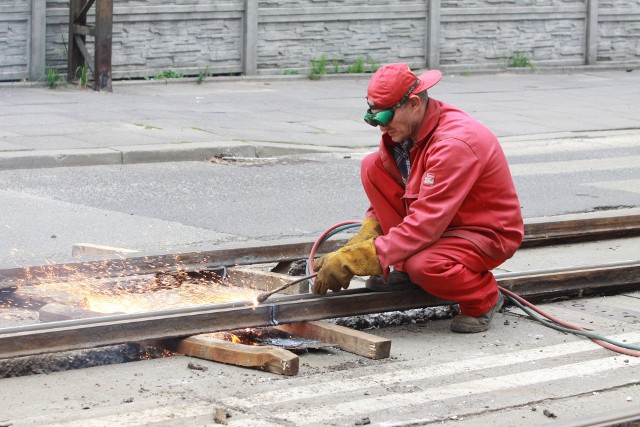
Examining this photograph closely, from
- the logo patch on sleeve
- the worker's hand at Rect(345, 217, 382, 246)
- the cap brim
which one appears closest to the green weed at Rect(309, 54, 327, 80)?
the worker's hand at Rect(345, 217, 382, 246)

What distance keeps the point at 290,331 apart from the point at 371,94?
1.17 meters

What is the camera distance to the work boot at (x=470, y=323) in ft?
19.7

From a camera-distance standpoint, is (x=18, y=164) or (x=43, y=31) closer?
(x=18, y=164)

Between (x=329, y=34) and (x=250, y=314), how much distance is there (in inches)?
507

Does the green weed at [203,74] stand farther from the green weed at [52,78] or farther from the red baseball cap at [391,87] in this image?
the red baseball cap at [391,87]

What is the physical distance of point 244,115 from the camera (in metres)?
14.1

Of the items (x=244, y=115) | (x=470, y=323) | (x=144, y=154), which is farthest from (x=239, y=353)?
(x=244, y=115)

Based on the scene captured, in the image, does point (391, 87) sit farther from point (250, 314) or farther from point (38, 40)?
point (38, 40)

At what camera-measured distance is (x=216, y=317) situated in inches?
219

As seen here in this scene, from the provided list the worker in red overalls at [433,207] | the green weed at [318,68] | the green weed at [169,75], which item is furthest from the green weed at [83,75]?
the worker in red overalls at [433,207]

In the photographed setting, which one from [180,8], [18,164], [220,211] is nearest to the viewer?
[220,211]

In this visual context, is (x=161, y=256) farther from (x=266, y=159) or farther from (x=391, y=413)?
(x=266, y=159)

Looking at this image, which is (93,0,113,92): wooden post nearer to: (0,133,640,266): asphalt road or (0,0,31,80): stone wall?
(0,0,31,80): stone wall

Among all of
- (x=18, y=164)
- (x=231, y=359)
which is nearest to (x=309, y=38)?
(x=18, y=164)
